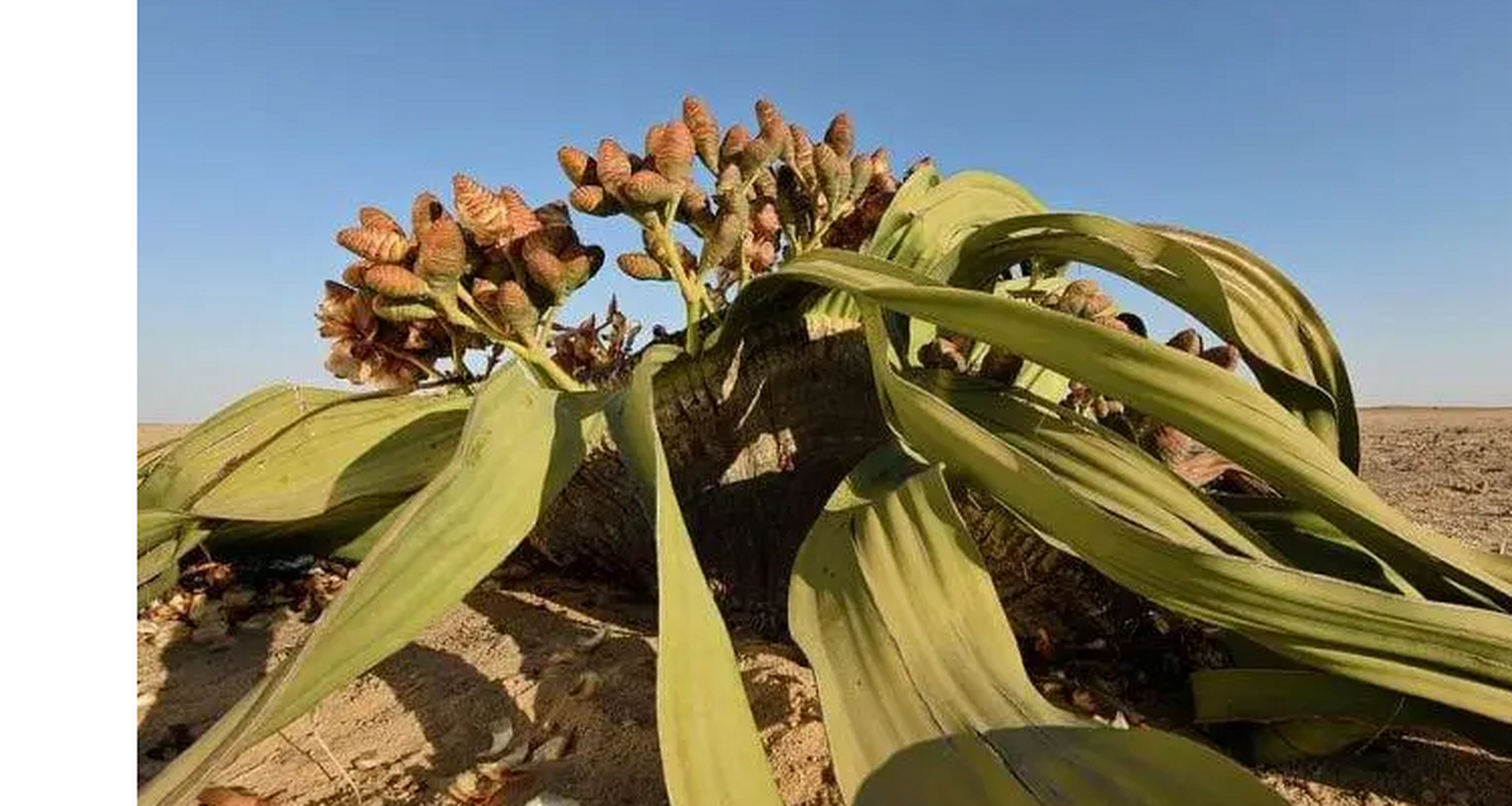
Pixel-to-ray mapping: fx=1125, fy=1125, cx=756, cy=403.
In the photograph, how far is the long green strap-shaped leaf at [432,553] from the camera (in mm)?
623

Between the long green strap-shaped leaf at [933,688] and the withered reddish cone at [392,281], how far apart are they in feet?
1.52

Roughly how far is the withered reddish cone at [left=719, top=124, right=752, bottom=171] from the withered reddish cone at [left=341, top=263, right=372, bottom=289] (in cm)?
37

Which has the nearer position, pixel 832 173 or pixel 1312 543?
pixel 1312 543

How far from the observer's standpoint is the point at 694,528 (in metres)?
1.17

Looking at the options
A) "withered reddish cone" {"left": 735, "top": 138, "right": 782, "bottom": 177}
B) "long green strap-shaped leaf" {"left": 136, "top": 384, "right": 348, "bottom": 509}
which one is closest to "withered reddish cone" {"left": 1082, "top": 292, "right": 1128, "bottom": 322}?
"withered reddish cone" {"left": 735, "top": 138, "right": 782, "bottom": 177}

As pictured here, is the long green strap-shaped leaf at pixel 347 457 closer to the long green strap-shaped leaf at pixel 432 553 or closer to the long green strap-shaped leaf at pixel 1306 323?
the long green strap-shaped leaf at pixel 432 553

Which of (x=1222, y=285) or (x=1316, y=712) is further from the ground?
(x=1222, y=285)

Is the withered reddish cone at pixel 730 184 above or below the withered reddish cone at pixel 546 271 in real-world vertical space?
above

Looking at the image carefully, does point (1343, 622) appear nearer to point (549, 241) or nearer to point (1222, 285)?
point (1222, 285)

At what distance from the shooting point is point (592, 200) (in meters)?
1.06

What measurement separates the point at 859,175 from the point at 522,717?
0.72 m

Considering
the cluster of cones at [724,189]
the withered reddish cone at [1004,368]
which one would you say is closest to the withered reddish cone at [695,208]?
the cluster of cones at [724,189]
